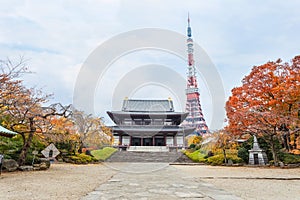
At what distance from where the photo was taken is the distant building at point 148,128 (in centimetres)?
2755

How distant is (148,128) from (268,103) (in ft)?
53.3

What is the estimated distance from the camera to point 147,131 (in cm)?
2759

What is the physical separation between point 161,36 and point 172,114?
62.0 feet

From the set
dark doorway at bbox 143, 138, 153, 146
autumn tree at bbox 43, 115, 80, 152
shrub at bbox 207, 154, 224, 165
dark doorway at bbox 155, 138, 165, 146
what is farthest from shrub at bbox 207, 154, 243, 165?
dark doorway at bbox 143, 138, 153, 146

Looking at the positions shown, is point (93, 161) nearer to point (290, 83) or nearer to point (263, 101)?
point (263, 101)

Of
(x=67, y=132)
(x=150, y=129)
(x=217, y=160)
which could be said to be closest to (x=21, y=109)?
(x=67, y=132)

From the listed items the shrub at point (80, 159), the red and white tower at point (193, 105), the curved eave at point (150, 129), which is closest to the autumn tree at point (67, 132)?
the shrub at point (80, 159)

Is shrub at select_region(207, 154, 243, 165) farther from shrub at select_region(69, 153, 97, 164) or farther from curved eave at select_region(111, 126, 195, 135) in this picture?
curved eave at select_region(111, 126, 195, 135)

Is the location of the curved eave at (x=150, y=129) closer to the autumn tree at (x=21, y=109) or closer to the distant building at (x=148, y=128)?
the distant building at (x=148, y=128)

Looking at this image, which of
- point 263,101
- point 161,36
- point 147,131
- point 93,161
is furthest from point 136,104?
point 161,36

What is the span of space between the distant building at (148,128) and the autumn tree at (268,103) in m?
12.7

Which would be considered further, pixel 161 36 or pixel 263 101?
pixel 263 101

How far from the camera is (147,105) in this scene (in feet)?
109

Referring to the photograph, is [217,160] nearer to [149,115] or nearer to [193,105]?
[149,115]
